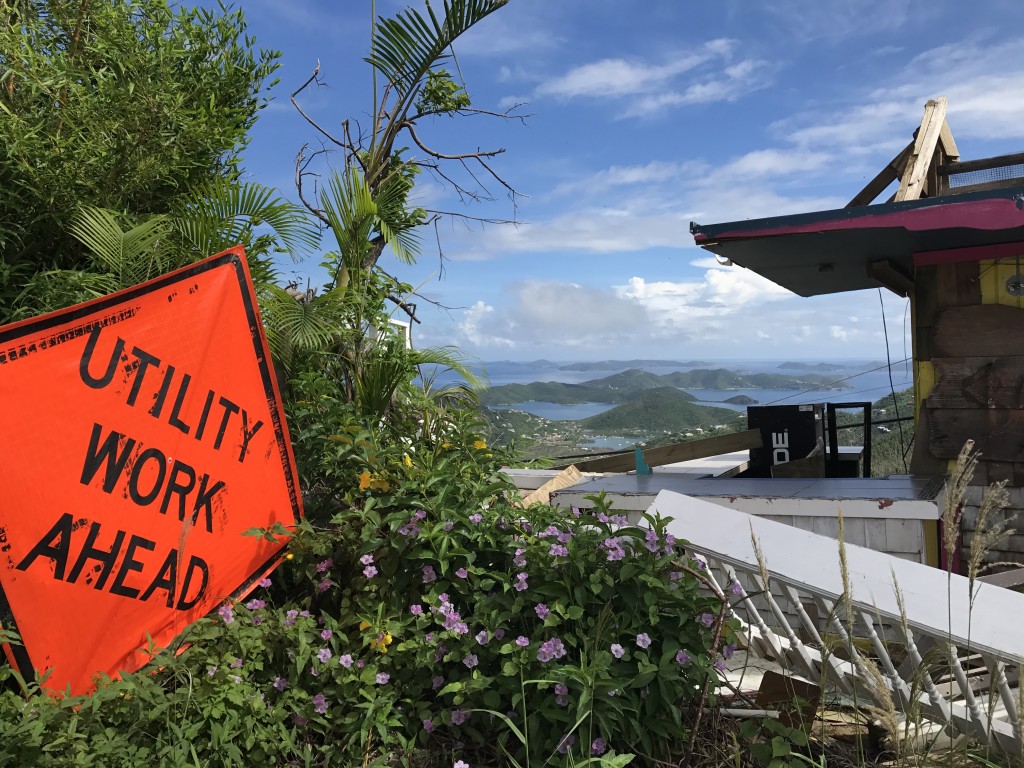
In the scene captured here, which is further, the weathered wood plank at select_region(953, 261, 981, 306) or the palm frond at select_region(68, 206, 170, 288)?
the weathered wood plank at select_region(953, 261, 981, 306)

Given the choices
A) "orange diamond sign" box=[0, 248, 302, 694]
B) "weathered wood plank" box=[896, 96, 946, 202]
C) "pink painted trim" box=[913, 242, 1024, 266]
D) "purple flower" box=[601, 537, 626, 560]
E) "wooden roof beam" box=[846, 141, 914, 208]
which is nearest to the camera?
"orange diamond sign" box=[0, 248, 302, 694]

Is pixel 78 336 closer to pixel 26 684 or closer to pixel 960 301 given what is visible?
pixel 26 684

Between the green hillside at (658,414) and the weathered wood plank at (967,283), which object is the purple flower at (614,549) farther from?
the green hillside at (658,414)

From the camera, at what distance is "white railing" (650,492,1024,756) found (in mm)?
2285

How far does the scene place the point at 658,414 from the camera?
40.8 feet

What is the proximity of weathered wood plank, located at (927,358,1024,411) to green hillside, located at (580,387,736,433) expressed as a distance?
4.90 metres

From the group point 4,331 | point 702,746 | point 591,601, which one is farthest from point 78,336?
point 702,746

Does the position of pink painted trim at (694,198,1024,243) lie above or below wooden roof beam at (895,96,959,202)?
below

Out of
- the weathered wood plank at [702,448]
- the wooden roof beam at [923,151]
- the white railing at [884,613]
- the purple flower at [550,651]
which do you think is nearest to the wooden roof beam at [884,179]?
the wooden roof beam at [923,151]

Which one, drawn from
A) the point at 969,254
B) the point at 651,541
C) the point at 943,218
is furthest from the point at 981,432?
the point at 651,541

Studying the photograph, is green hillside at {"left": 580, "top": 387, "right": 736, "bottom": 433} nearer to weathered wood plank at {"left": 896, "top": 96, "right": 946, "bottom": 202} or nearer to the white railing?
weathered wood plank at {"left": 896, "top": 96, "right": 946, "bottom": 202}

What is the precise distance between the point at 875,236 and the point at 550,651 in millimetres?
4137

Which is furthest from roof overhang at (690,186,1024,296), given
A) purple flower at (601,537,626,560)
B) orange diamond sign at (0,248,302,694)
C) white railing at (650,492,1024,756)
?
orange diamond sign at (0,248,302,694)

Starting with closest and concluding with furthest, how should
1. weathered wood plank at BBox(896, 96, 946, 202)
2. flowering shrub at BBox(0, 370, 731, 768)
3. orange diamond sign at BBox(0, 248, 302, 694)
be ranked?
flowering shrub at BBox(0, 370, 731, 768) → orange diamond sign at BBox(0, 248, 302, 694) → weathered wood plank at BBox(896, 96, 946, 202)
